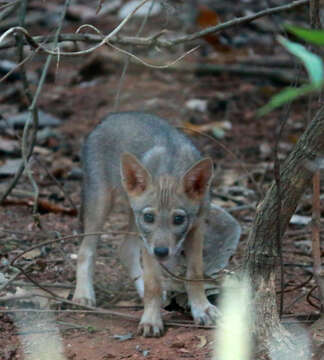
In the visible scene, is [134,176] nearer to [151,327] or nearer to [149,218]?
[149,218]

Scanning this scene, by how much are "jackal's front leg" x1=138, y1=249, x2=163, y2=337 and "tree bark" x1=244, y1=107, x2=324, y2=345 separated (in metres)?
0.97

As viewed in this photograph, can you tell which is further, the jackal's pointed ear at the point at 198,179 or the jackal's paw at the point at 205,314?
the jackal's pointed ear at the point at 198,179

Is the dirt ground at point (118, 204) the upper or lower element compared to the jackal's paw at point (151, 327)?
upper

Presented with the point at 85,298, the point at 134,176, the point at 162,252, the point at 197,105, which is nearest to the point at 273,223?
the point at 162,252

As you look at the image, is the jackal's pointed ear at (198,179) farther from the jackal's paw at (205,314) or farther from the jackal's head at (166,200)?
the jackal's paw at (205,314)

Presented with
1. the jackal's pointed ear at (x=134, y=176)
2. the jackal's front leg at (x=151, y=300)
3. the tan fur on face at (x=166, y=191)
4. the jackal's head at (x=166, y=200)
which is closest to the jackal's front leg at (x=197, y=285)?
the jackal's head at (x=166, y=200)

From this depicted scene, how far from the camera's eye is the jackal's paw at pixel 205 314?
4.98 metres

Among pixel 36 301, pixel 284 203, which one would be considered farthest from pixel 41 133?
pixel 284 203

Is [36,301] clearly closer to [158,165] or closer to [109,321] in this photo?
[109,321]

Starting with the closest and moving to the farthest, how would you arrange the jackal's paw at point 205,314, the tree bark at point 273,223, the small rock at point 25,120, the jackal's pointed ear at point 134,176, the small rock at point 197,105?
1. the tree bark at point 273,223
2. the jackal's paw at point 205,314
3. the jackal's pointed ear at point 134,176
4. the small rock at point 25,120
5. the small rock at point 197,105

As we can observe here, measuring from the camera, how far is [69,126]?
10789 mm

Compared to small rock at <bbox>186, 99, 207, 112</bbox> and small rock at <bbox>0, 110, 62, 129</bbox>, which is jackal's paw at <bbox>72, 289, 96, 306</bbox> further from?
small rock at <bbox>186, 99, 207, 112</bbox>

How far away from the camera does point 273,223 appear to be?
4062 mm

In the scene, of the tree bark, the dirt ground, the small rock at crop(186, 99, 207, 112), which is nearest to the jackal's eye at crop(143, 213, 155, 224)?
the dirt ground
